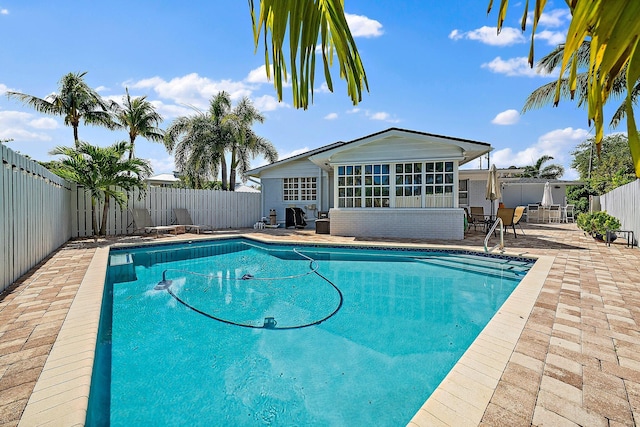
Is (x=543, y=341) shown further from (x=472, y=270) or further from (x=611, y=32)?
(x=472, y=270)

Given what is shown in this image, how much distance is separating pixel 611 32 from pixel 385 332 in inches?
178

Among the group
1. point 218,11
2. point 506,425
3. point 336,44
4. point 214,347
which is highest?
point 218,11

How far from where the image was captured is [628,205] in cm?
1000

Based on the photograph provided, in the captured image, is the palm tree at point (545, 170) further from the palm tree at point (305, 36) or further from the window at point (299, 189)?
the palm tree at point (305, 36)

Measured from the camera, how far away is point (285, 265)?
880 centimetres

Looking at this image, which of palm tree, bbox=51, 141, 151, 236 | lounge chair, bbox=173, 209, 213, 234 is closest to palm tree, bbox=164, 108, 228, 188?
lounge chair, bbox=173, 209, 213, 234

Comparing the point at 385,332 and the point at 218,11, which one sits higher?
the point at 218,11

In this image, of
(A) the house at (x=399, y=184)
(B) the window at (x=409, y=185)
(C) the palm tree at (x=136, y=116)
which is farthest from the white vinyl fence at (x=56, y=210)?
(C) the palm tree at (x=136, y=116)

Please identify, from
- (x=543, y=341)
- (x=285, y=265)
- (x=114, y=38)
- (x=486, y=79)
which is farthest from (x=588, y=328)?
(x=114, y=38)

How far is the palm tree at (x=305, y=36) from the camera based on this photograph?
3.10 ft

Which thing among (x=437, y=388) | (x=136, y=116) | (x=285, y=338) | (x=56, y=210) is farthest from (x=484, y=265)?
(x=136, y=116)

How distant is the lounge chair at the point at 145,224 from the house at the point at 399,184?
22.3 feet

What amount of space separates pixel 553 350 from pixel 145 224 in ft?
46.8

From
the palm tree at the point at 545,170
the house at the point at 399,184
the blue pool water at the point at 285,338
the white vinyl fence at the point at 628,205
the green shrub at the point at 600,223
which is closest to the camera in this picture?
the blue pool water at the point at 285,338
